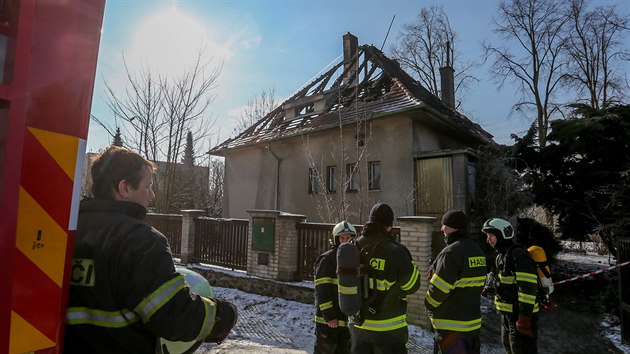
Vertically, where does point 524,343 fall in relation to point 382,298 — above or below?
below

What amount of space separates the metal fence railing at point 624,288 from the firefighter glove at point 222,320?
6.48 metres

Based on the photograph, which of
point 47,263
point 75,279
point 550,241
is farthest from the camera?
point 550,241

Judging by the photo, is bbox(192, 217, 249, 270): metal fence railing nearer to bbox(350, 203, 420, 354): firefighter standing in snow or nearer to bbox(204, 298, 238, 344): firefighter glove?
bbox(350, 203, 420, 354): firefighter standing in snow

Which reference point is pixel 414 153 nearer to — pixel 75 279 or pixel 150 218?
pixel 150 218

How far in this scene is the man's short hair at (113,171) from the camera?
5.04ft

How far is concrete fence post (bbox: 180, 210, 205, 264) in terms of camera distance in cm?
1007

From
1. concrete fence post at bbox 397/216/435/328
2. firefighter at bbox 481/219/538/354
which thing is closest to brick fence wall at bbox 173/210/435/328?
concrete fence post at bbox 397/216/435/328

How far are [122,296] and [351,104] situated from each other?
472 inches

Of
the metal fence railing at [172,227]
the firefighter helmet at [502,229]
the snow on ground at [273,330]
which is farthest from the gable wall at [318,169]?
the firefighter helmet at [502,229]

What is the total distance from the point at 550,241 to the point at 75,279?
45.7 feet

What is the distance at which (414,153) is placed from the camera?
10.6m

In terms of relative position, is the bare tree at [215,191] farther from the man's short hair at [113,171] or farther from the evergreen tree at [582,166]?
the man's short hair at [113,171]

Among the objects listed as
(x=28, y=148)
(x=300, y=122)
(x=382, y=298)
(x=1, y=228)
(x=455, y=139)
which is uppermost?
(x=300, y=122)

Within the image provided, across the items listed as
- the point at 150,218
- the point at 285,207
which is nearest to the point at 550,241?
the point at 285,207
